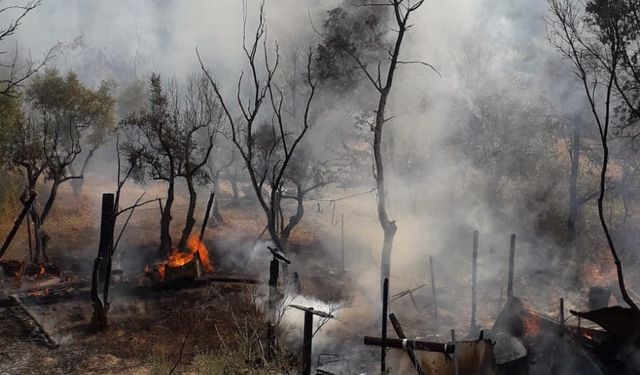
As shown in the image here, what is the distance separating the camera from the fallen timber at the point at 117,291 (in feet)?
48.4

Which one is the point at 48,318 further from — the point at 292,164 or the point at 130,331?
the point at 292,164

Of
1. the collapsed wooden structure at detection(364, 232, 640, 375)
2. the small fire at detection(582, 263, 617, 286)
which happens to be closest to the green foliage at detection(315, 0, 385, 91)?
the small fire at detection(582, 263, 617, 286)

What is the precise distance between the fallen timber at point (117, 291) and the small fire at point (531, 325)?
8.48m

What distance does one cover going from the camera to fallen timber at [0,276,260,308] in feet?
48.4

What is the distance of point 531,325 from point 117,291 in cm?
1245

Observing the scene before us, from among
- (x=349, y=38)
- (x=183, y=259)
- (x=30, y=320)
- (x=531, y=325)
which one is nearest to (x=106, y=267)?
(x=30, y=320)

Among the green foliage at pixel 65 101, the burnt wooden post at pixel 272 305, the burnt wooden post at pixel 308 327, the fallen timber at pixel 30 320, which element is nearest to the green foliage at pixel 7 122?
the green foliage at pixel 65 101

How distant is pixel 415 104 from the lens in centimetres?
3017

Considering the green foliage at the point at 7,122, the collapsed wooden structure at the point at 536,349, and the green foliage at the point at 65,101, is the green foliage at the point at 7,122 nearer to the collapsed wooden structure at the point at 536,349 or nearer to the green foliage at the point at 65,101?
the green foliage at the point at 65,101

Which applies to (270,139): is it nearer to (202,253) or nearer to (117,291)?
(202,253)

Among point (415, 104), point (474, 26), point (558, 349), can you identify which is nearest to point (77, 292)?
point (558, 349)

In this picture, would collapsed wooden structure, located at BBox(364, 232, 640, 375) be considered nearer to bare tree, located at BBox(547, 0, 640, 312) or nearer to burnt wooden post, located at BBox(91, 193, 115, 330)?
bare tree, located at BBox(547, 0, 640, 312)

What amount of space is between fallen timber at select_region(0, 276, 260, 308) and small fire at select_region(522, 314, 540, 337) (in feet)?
27.8

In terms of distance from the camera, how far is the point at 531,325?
39.4 ft
